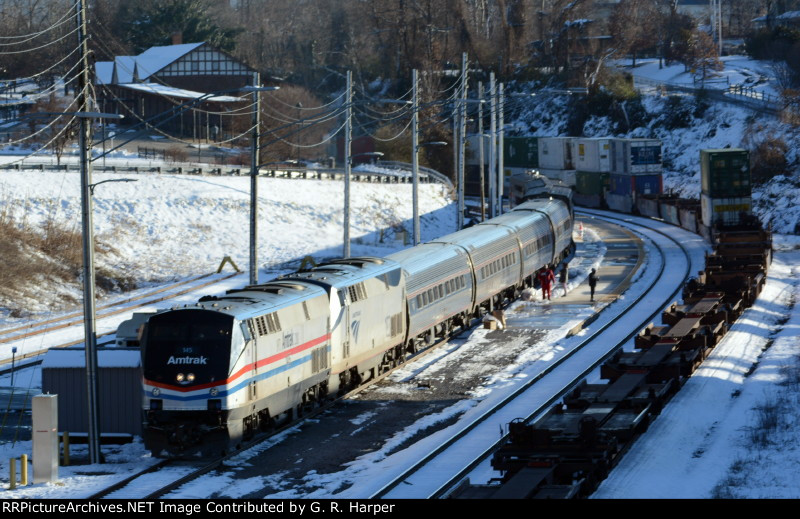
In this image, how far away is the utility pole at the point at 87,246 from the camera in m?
24.8

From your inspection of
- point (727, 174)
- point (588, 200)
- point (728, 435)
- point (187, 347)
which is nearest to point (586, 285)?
point (727, 174)

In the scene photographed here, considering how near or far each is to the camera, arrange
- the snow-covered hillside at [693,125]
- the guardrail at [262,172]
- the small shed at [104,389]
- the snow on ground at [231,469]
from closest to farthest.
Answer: the snow on ground at [231,469] < the small shed at [104,389] < the guardrail at [262,172] < the snow-covered hillside at [693,125]

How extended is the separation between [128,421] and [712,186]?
43.7m

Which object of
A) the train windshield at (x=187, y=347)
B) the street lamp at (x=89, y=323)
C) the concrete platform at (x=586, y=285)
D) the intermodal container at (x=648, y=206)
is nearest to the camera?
the train windshield at (x=187, y=347)

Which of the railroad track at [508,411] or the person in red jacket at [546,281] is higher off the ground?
the person in red jacket at [546,281]

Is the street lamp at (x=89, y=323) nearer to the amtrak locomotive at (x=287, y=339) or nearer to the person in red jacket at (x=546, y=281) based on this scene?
the amtrak locomotive at (x=287, y=339)

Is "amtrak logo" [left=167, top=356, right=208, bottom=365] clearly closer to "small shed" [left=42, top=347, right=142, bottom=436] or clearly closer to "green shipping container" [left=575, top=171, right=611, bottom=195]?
"small shed" [left=42, top=347, right=142, bottom=436]

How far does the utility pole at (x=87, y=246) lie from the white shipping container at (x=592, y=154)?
64.2 m

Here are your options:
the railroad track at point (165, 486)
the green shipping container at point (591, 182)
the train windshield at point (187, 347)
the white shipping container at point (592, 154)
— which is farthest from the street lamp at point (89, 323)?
the green shipping container at point (591, 182)

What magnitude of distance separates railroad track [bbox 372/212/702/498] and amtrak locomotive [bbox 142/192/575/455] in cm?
383

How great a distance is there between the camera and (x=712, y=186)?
2489 inches

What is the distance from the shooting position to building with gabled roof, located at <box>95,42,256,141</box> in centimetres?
10254

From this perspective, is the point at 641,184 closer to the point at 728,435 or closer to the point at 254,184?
the point at 254,184

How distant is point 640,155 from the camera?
265ft
